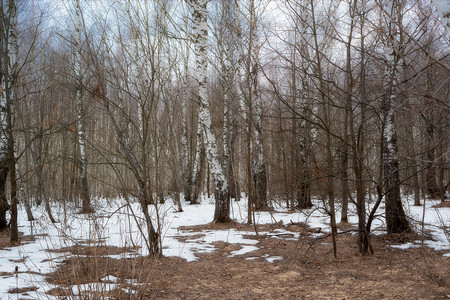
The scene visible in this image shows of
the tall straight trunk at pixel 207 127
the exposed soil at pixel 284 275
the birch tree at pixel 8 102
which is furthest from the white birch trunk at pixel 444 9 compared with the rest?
the tall straight trunk at pixel 207 127

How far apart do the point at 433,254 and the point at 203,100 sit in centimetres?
554

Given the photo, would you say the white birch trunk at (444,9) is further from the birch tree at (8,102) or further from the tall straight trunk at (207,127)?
the tall straight trunk at (207,127)

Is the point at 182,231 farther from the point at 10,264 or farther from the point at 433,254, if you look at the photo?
the point at 433,254

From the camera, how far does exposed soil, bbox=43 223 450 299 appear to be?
3926 mm

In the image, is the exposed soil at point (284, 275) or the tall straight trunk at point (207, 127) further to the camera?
the tall straight trunk at point (207, 127)

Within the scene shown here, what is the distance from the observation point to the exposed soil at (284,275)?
155 inches

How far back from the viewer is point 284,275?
187 inches

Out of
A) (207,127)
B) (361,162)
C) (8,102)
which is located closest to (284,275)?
(361,162)

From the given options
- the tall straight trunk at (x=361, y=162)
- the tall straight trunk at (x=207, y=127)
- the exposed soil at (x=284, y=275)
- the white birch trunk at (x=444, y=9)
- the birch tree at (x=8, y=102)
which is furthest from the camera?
the tall straight trunk at (x=207, y=127)

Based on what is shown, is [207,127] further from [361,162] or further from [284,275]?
[284,275]

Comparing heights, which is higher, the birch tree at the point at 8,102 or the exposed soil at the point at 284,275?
the birch tree at the point at 8,102

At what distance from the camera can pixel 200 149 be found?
16125 millimetres

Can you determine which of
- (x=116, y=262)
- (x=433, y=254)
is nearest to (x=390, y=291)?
(x=433, y=254)

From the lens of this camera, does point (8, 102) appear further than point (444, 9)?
Answer: Yes
